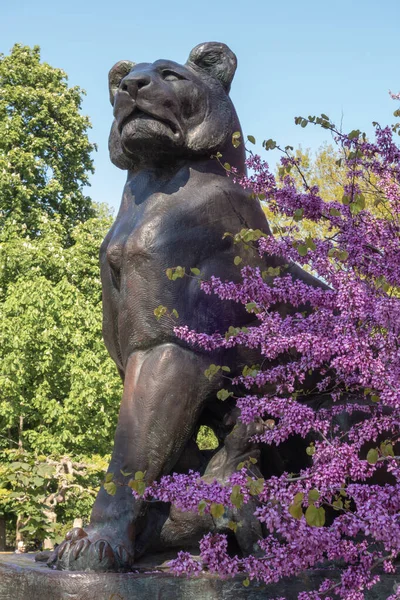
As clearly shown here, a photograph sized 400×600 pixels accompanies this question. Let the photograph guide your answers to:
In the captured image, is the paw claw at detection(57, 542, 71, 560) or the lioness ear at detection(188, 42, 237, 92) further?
the lioness ear at detection(188, 42, 237, 92)

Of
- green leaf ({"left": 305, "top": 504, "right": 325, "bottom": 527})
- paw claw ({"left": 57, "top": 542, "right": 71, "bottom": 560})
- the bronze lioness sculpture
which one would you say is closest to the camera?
green leaf ({"left": 305, "top": 504, "right": 325, "bottom": 527})

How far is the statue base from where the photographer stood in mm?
3953

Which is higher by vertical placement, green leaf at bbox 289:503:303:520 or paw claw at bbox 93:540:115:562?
green leaf at bbox 289:503:303:520

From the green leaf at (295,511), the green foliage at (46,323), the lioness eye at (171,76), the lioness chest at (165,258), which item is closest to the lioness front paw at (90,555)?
the lioness chest at (165,258)

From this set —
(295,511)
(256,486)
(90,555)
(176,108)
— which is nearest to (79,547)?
(90,555)

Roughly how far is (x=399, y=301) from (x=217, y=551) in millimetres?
1154

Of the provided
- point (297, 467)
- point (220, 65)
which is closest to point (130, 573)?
point (297, 467)

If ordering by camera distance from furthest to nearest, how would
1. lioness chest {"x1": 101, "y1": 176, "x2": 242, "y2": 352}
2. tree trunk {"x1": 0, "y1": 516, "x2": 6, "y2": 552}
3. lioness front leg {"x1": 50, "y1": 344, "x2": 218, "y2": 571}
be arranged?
1. tree trunk {"x1": 0, "y1": 516, "x2": 6, "y2": 552}
2. lioness chest {"x1": 101, "y1": 176, "x2": 242, "y2": 352}
3. lioness front leg {"x1": 50, "y1": 344, "x2": 218, "y2": 571}

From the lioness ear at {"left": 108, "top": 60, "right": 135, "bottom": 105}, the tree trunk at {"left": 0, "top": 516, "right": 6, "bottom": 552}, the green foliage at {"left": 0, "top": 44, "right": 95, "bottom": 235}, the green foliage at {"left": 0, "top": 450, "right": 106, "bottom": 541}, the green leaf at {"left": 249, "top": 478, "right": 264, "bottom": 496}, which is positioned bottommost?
the tree trunk at {"left": 0, "top": 516, "right": 6, "bottom": 552}

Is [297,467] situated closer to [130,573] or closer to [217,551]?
[130,573]

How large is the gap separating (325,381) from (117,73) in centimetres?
259

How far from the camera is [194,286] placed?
467cm

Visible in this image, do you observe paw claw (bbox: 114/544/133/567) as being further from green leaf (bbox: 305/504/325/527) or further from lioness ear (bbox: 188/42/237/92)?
lioness ear (bbox: 188/42/237/92)

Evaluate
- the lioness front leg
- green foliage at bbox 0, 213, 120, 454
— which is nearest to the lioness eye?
the lioness front leg
